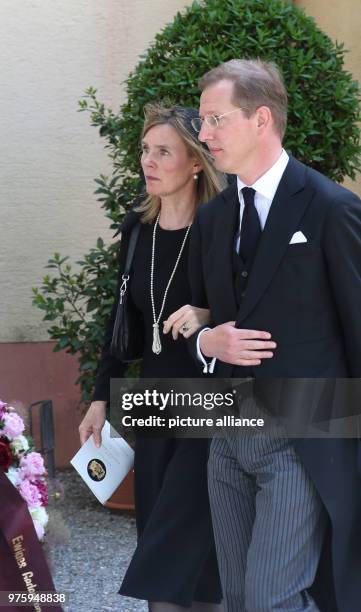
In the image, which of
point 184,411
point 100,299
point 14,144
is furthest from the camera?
point 14,144

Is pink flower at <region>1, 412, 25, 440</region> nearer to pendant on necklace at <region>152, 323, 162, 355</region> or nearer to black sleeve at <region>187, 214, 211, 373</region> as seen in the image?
pendant on necklace at <region>152, 323, 162, 355</region>

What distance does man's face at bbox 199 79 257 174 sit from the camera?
8.66 feet

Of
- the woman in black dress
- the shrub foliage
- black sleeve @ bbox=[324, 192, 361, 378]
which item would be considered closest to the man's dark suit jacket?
black sleeve @ bbox=[324, 192, 361, 378]

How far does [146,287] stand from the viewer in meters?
3.33

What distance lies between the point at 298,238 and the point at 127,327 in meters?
0.97

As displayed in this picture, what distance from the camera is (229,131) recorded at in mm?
2646

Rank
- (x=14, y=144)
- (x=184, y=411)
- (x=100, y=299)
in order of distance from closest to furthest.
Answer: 1. (x=184, y=411)
2. (x=100, y=299)
3. (x=14, y=144)

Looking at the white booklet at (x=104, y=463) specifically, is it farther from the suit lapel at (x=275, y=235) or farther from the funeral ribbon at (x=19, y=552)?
the suit lapel at (x=275, y=235)

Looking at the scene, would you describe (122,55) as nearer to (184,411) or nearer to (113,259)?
(113,259)

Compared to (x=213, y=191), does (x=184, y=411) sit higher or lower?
lower

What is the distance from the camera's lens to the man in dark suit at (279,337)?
8.15 ft

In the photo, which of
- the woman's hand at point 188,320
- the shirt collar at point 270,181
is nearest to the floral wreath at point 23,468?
the woman's hand at point 188,320

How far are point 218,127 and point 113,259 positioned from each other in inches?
101

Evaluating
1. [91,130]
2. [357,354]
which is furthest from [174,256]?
[91,130]
